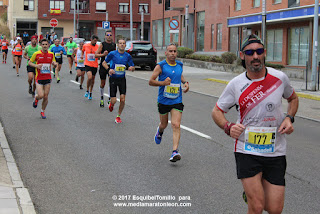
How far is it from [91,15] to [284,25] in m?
55.3

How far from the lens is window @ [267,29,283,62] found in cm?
3316

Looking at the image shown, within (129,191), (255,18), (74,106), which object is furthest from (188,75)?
(129,191)

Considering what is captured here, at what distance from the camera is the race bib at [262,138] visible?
4.61 meters

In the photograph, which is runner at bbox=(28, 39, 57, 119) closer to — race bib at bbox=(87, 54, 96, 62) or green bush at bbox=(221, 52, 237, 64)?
race bib at bbox=(87, 54, 96, 62)

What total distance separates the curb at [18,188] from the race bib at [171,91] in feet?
8.17

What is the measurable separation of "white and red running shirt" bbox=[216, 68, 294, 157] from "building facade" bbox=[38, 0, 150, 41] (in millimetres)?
79967

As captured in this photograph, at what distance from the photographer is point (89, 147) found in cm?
→ 971

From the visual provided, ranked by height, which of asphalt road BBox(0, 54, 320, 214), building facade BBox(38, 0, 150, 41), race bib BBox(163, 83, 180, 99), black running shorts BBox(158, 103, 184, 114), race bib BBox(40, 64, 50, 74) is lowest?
asphalt road BBox(0, 54, 320, 214)

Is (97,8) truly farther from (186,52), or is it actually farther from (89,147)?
(89,147)

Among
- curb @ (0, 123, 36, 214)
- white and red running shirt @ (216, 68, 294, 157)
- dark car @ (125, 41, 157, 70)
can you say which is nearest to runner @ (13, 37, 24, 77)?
dark car @ (125, 41, 157, 70)

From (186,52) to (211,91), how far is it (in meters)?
18.1

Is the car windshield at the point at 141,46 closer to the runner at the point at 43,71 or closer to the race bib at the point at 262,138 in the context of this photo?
the runner at the point at 43,71

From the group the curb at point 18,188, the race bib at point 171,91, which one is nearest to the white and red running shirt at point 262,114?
the curb at point 18,188

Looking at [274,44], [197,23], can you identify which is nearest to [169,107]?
[274,44]
